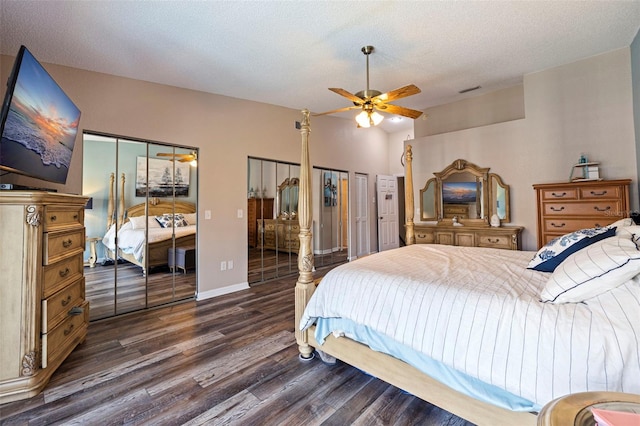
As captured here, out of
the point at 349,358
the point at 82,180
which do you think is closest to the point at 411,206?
the point at 349,358

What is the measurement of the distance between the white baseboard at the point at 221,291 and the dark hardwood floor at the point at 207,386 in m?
0.86

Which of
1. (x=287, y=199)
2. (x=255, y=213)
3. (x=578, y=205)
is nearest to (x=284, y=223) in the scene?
(x=287, y=199)

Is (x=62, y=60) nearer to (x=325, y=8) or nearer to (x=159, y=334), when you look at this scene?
(x=325, y=8)

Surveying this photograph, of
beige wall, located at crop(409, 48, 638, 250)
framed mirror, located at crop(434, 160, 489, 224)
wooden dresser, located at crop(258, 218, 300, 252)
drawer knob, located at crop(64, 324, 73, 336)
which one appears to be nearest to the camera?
drawer knob, located at crop(64, 324, 73, 336)

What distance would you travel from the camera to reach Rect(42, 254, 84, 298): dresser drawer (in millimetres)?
1868

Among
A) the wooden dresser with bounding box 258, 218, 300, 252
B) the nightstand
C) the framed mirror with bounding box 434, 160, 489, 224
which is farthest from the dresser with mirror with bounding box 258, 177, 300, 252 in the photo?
the nightstand

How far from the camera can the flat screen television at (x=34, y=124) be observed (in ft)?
5.52

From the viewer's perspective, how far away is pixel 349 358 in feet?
6.13

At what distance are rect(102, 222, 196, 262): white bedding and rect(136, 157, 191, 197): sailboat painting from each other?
1.42ft

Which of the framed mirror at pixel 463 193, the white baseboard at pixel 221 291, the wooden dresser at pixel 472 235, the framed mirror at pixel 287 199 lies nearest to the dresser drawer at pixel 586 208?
the wooden dresser at pixel 472 235

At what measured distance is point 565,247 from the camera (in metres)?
1.84

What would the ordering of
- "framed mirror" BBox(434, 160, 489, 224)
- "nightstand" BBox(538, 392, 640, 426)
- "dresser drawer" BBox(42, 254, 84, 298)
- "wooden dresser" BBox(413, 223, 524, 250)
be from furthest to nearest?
"framed mirror" BBox(434, 160, 489, 224)
"wooden dresser" BBox(413, 223, 524, 250)
"dresser drawer" BBox(42, 254, 84, 298)
"nightstand" BBox(538, 392, 640, 426)

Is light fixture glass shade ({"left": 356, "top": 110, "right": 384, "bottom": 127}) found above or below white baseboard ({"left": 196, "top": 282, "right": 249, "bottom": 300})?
above

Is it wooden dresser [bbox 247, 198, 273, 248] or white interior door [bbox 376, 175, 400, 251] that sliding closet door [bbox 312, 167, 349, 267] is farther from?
wooden dresser [bbox 247, 198, 273, 248]
